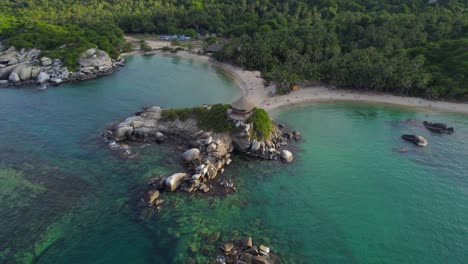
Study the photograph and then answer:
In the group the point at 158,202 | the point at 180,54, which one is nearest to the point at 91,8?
the point at 180,54

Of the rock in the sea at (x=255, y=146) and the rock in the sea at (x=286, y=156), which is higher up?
Result: the rock in the sea at (x=255, y=146)

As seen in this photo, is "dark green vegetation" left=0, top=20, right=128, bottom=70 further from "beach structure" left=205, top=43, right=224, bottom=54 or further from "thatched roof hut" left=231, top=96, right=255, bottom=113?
"thatched roof hut" left=231, top=96, right=255, bottom=113

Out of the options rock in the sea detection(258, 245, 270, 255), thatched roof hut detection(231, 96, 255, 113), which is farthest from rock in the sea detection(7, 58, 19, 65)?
rock in the sea detection(258, 245, 270, 255)

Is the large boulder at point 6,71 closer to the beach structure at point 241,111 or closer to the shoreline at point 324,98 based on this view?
the shoreline at point 324,98

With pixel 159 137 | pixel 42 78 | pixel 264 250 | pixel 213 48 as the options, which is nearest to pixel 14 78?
pixel 42 78

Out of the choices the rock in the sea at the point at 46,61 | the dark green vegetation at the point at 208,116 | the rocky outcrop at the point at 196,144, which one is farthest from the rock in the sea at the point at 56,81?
the dark green vegetation at the point at 208,116

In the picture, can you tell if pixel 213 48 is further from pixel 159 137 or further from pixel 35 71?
pixel 159 137
